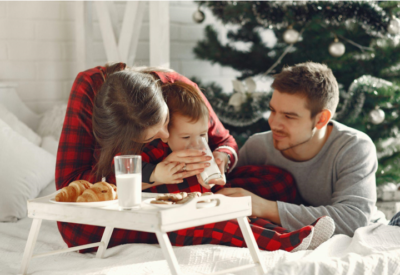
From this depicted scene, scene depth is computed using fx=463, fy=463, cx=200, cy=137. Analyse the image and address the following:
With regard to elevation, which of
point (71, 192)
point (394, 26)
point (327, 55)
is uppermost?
point (394, 26)

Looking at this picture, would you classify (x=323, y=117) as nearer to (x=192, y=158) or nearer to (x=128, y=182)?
(x=192, y=158)

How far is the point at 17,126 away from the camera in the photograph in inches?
81.1

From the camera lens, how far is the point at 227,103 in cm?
251

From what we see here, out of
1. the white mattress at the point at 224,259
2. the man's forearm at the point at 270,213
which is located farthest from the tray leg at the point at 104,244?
the man's forearm at the point at 270,213

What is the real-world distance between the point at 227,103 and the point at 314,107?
2.58ft

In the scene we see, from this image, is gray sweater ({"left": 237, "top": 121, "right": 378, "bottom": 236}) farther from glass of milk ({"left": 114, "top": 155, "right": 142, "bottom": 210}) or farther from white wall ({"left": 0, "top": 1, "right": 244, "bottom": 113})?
white wall ({"left": 0, "top": 1, "right": 244, "bottom": 113})

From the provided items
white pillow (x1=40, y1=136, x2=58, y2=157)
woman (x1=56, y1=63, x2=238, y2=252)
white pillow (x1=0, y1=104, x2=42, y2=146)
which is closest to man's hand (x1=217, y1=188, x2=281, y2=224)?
woman (x1=56, y1=63, x2=238, y2=252)

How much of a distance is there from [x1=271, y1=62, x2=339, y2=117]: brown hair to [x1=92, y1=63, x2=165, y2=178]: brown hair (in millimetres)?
661

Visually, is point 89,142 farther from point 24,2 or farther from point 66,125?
point 24,2

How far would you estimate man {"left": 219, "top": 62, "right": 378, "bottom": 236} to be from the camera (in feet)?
5.39

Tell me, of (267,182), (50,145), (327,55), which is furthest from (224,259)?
(327,55)

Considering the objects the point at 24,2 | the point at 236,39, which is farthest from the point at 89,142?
the point at 236,39

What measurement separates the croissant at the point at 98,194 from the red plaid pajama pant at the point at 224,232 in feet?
1.19

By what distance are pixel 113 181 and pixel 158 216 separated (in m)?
0.60
